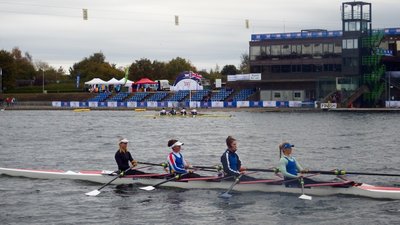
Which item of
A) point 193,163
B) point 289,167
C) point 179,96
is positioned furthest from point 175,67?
point 289,167

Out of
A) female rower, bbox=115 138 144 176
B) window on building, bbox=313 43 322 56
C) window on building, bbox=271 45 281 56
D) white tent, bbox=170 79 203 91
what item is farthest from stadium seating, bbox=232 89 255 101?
female rower, bbox=115 138 144 176

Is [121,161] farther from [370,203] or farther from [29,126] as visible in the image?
[29,126]

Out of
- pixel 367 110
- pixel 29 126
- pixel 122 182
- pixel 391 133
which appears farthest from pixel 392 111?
pixel 122 182

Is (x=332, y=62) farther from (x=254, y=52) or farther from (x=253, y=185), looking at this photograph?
(x=253, y=185)

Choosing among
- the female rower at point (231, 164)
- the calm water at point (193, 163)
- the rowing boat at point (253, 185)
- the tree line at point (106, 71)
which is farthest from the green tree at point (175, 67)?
the female rower at point (231, 164)

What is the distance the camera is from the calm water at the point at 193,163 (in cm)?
2223

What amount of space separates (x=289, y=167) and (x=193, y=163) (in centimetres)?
1361

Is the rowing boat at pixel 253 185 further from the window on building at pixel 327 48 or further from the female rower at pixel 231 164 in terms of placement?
the window on building at pixel 327 48

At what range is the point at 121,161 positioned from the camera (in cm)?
2658

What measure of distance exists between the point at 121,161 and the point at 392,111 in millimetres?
72431

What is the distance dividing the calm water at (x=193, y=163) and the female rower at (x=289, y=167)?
0.57m

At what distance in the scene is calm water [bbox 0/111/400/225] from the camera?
22234 mm

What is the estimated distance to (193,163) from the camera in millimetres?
36750

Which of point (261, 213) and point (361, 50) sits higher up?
point (361, 50)
